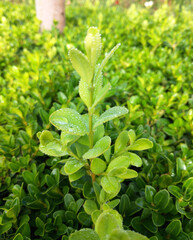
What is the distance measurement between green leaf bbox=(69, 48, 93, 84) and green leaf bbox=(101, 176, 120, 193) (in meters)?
0.39

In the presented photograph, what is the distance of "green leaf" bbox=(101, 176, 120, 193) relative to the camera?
0.79 m

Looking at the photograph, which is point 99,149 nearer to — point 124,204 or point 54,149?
point 54,149

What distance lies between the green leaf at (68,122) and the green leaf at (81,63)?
17 centimetres

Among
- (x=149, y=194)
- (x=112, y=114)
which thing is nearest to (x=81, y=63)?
(x=112, y=114)

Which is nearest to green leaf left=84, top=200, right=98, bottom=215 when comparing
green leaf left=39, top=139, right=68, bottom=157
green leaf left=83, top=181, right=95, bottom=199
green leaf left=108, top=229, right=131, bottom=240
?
green leaf left=83, top=181, right=95, bottom=199

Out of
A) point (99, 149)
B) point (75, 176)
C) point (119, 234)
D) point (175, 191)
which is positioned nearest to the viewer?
point (119, 234)

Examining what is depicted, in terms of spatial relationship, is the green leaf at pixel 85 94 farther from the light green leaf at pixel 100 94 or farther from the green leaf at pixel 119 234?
the green leaf at pixel 119 234

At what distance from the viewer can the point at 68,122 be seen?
2.65 feet

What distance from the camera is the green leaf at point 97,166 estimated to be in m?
0.85

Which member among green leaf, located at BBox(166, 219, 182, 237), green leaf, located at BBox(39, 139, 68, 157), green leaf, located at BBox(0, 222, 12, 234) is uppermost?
green leaf, located at BBox(39, 139, 68, 157)

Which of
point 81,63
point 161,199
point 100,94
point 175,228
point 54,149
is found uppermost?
point 81,63

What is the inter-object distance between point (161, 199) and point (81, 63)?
0.71 m

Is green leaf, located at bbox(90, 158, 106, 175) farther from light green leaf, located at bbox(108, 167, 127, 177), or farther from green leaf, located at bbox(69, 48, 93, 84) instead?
green leaf, located at bbox(69, 48, 93, 84)

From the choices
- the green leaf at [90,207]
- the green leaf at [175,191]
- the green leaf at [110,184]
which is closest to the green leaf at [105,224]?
the green leaf at [110,184]
